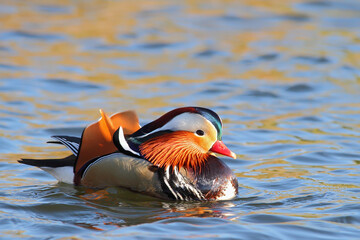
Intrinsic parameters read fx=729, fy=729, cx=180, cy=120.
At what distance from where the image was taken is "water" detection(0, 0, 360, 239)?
5805mm

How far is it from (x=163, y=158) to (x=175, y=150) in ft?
0.48

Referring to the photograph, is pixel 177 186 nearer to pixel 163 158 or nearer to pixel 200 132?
pixel 163 158

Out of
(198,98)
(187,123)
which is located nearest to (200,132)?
(187,123)

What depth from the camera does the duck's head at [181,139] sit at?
627cm

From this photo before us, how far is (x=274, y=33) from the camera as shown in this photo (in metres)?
14.2

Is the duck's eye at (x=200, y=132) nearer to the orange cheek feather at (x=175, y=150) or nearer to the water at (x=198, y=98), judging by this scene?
the orange cheek feather at (x=175, y=150)

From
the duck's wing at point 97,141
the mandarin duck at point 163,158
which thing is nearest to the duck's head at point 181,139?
the mandarin duck at point 163,158

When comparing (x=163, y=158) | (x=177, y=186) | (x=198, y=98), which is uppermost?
(x=163, y=158)

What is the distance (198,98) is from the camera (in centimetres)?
1074

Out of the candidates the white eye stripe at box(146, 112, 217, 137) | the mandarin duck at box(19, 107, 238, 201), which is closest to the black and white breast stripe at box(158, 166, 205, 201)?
the mandarin duck at box(19, 107, 238, 201)

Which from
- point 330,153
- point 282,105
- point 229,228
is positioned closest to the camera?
point 229,228

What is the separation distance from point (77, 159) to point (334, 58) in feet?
24.0

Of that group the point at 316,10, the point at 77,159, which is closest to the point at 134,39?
the point at 316,10

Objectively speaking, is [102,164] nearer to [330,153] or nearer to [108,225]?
[108,225]
